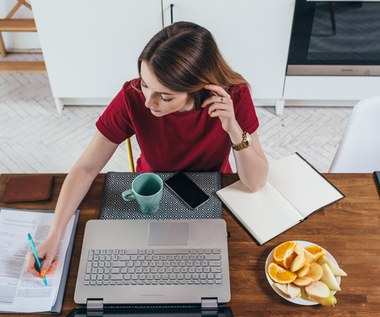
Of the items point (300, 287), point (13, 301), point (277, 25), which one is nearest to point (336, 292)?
point (300, 287)

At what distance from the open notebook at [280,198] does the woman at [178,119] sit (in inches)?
1.6

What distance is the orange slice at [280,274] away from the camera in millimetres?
1042

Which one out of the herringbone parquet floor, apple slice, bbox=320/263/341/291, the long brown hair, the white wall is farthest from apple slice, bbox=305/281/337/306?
the white wall

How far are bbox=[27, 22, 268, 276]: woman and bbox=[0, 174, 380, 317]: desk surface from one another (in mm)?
65

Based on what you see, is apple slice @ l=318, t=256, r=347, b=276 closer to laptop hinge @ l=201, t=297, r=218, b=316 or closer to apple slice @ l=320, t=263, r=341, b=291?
apple slice @ l=320, t=263, r=341, b=291

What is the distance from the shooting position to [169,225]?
46.1 inches

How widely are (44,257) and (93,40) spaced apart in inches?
54.9

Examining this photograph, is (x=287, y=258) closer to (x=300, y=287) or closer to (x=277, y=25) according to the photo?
(x=300, y=287)

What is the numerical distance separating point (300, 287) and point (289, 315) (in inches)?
2.6

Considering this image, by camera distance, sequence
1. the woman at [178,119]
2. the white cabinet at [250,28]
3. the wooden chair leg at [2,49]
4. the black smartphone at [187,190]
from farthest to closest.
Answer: the wooden chair leg at [2,49] → the white cabinet at [250,28] → the black smartphone at [187,190] → the woman at [178,119]

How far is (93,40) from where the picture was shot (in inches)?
87.8

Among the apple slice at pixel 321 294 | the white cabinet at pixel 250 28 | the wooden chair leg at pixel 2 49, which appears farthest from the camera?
the wooden chair leg at pixel 2 49

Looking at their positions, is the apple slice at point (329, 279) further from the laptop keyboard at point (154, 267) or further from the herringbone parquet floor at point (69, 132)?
the herringbone parquet floor at point (69, 132)

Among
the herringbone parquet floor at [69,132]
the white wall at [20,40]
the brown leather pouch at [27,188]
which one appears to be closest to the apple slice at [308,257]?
the brown leather pouch at [27,188]
